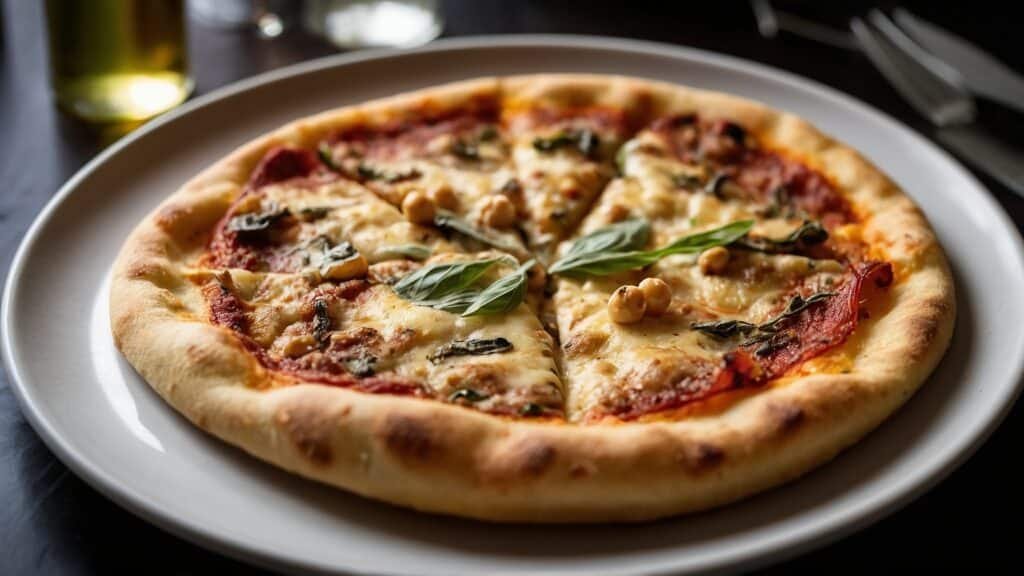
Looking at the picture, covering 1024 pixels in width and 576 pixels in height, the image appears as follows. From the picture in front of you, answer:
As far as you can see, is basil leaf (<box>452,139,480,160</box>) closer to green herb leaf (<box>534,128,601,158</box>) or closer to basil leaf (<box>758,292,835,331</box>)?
green herb leaf (<box>534,128,601,158</box>)

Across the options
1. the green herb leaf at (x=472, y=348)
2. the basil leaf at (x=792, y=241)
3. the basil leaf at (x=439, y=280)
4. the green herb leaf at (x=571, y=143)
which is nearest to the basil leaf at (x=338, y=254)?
the basil leaf at (x=439, y=280)

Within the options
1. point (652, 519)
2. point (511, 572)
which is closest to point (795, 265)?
point (652, 519)

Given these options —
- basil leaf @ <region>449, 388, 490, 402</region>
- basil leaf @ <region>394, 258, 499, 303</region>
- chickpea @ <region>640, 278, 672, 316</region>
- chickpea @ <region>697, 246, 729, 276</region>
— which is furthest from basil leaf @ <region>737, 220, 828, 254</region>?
basil leaf @ <region>449, 388, 490, 402</region>

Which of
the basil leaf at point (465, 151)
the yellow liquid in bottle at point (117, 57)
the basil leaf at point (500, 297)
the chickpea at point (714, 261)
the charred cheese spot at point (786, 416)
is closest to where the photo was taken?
the charred cheese spot at point (786, 416)

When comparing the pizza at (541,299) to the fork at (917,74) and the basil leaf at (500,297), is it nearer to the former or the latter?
the basil leaf at (500,297)

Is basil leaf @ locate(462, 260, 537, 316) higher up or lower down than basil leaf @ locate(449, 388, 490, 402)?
higher up
